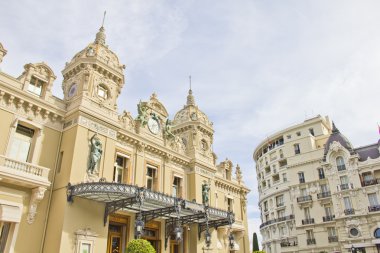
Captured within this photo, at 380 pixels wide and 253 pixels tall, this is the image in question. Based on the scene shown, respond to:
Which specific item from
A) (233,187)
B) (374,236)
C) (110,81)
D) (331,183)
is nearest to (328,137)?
(331,183)

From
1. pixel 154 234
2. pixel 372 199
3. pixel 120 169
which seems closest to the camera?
pixel 120 169

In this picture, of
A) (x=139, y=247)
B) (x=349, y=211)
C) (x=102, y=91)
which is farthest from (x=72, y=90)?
(x=349, y=211)

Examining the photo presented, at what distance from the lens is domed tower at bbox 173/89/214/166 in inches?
1153

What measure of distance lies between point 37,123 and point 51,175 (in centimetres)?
318

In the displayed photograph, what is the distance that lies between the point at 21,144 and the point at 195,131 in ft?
51.4

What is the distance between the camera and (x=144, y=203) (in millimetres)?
19531

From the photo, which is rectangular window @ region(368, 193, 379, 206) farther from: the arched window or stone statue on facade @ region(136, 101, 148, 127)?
stone statue on facade @ region(136, 101, 148, 127)

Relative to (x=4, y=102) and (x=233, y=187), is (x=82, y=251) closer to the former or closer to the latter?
(x=4, y=102)

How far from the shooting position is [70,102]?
20.7 metres

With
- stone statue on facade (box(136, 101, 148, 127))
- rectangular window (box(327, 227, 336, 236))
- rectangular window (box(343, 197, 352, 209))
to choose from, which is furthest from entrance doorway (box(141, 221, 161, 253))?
rectangular window (box(327, 227, 336, 236))

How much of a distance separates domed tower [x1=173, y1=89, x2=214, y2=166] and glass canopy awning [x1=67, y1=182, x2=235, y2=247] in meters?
6.29

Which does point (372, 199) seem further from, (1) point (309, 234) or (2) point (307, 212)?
(1) point (309, 234)

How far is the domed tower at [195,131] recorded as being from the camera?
29297mm

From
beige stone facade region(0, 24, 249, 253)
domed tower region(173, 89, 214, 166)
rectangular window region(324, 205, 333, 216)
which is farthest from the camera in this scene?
rectangular window region(324, 205, 333, 216)
